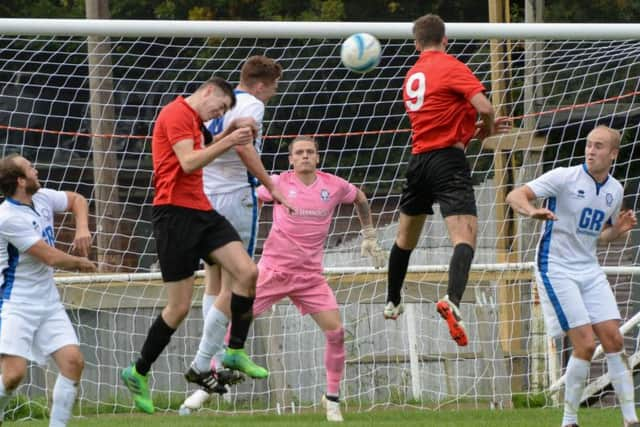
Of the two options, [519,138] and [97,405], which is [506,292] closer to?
[519,138]

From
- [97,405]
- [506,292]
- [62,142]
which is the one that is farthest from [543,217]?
[62,142]

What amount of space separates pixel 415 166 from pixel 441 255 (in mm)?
4971

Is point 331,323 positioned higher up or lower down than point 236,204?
lower down

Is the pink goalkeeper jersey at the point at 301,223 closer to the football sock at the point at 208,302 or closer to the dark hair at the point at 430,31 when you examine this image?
the football sock at the point at 208,302

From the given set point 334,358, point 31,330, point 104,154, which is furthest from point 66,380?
point 104,154

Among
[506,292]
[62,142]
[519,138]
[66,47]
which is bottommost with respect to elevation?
[506,292]

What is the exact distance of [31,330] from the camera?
8031 mm

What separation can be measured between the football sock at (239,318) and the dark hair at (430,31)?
6.76 feet

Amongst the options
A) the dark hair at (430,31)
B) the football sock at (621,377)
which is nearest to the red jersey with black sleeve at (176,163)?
the dark hair at (430,31)

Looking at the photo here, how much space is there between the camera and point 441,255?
13570 millimetres

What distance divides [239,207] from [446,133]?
5.32 feet

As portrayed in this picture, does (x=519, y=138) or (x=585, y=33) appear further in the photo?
(x=519, y=138)

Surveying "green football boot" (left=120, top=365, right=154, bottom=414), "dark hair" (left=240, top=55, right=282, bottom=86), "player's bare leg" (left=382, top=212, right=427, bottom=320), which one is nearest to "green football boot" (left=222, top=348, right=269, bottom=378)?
"green football boot" (left=120, top=365, right=154, bottom=414)

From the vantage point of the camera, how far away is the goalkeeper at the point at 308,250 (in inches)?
400
